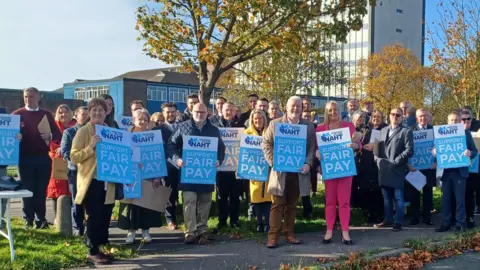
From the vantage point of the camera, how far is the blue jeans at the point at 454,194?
9180 millimetres

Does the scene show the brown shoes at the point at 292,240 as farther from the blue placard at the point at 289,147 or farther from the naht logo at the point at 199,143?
the naht logo at the point at 199,143

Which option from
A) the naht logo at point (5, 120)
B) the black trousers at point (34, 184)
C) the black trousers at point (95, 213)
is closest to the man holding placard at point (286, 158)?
the black trousers at point (95, 213)

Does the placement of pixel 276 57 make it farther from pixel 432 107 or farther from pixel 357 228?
pixel 432 107

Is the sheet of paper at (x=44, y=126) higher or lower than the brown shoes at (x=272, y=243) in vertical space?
higher

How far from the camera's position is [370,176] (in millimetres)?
9859

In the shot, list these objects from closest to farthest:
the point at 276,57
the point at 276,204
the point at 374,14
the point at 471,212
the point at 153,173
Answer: the point at 276,204
the point at 153,173
the point at 471,212
the point at 276,57
the point at 374,14

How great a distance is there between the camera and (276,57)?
1235 centimetres

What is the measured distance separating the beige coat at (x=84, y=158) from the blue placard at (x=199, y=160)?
5.74 ft

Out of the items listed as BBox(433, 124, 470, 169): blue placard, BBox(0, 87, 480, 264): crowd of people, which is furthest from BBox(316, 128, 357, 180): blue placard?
BBox(433, 124, 470, 169): blue placard

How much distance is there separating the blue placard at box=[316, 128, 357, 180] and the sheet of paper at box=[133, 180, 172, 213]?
8.13 feet

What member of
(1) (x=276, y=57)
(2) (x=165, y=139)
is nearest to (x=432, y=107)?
(1) (x=276, y=57)

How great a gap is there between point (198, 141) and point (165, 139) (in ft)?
3.30

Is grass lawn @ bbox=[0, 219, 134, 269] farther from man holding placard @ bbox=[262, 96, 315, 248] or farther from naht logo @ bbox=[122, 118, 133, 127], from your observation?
naht logo @ bbox=[122, 118, 133, 127]

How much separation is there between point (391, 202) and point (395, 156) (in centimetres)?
87
